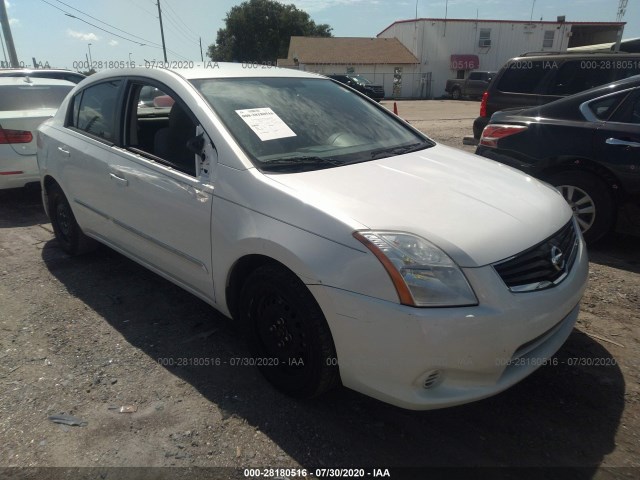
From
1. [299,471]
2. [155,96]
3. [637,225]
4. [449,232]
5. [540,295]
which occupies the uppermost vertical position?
[155,96]

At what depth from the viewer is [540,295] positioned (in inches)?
82.4

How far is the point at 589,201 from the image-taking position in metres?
4.16

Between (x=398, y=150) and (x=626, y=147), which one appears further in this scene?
(x=626, y=147)

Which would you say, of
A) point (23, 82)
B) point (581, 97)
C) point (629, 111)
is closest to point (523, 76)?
point (581, 97)

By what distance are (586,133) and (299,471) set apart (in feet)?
12.3

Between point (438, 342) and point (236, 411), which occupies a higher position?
point (438, 342)

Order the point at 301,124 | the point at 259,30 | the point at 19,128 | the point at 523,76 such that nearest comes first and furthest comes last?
the point at 301,124, the point at 19,128, the point at 523,76, the point at 259,30

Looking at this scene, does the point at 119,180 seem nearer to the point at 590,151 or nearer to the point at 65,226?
the point at 65,226

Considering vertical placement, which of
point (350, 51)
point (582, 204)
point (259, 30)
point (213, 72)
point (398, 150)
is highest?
point (259, 30)

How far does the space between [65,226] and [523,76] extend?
261 inches

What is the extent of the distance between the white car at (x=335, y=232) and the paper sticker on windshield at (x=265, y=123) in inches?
0.5

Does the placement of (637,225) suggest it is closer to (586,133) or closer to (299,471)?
(586,133)

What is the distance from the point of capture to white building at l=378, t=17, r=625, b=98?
133 ft

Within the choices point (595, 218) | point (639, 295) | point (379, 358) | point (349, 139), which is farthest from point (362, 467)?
point (595, 218)
